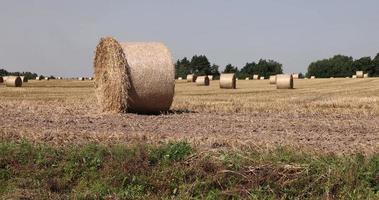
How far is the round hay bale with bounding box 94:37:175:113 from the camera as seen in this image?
15289 mm

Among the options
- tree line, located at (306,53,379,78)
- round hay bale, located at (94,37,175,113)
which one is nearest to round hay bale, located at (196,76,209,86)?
round hay bale, located at (94,37,175,113)

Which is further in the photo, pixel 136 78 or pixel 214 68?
pixel 214 68

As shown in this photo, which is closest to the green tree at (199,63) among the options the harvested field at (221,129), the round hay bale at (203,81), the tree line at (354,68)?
the tree line at (354,68)

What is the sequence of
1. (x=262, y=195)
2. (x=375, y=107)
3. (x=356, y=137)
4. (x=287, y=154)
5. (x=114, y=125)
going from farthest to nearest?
(x=375, y=107), (x=114, y=125), (x=356, y=137), (x=287, y=154), (x=262, y=195)

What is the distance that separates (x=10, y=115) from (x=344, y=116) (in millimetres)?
8559

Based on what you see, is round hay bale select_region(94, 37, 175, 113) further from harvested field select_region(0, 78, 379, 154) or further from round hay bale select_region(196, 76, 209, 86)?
round hay bale select_region(196, 76, 209, 86)

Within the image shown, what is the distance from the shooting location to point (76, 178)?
285 inches

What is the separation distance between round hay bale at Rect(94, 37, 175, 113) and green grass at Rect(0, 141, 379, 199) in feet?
25.0

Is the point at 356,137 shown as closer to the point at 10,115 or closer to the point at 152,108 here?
the point at 152,108

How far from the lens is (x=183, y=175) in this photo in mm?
7211

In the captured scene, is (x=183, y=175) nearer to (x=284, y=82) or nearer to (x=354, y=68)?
(x=284, y=82)

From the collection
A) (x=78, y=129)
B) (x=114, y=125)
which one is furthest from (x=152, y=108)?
(x=78, y=129)

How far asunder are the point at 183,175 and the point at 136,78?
27.4 ft

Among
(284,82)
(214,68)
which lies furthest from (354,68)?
(284,82)
